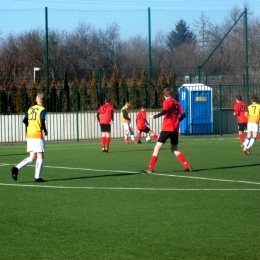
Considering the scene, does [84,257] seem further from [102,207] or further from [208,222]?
[102,207]

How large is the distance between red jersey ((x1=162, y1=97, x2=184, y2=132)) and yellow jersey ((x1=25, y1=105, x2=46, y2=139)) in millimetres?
2964

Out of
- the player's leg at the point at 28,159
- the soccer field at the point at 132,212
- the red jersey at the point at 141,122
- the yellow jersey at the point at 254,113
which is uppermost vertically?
the yellow jersey at the point at 254,113

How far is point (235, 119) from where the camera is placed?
3569 centimetres

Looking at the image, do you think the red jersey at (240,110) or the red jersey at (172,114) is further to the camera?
the red jersey at (240,110)

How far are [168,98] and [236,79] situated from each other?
22.7 m

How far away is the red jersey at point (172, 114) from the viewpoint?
1551cm

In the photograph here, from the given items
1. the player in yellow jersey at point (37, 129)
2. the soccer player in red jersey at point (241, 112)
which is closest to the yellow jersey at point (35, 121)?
the player in yellow jersey at point (37, 129)

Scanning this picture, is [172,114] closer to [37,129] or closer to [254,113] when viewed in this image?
[37,129]

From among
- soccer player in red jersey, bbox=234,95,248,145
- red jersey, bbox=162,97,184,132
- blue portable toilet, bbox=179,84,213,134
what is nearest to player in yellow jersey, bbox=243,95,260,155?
soccer player in red jersey, bbox=234,95,248,145

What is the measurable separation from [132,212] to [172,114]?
5677 mm

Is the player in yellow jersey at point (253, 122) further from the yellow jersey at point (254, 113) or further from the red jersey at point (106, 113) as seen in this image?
the red jersey at point (106, 113)

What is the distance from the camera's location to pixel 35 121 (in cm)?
1405

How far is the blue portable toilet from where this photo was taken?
34.1 m

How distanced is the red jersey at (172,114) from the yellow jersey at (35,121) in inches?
117
